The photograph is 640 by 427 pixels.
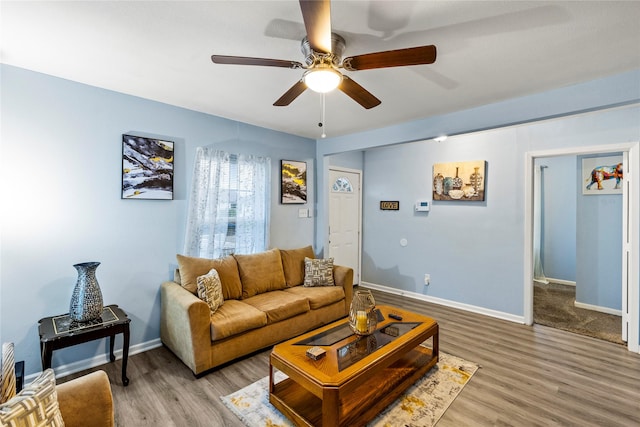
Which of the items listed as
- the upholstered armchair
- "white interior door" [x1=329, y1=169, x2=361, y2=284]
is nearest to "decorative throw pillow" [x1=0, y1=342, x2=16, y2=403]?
the upholstered armchair

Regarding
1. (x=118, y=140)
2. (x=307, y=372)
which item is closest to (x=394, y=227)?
(x=307, y=372)

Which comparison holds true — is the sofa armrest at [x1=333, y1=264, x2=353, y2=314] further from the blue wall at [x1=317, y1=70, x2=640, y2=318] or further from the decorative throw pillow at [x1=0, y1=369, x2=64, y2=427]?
the decorative throw pillow at [x1=0, y1=369, x2=64, y2=427]

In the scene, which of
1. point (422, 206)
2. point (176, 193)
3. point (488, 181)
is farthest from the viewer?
point (422, 206)

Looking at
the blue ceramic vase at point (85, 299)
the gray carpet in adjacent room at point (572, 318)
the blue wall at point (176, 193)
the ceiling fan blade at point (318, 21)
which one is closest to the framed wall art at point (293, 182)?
the blue wall at point (176, 193)

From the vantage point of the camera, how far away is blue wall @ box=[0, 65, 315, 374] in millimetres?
2357

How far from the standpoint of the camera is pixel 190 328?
245 cm

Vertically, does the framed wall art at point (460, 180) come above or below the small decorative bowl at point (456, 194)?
above

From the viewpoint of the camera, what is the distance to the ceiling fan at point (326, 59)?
1.35 meters

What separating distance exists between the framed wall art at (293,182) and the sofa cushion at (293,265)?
2.49 ft

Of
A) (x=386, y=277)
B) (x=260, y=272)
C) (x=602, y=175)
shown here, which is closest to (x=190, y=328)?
(x=260, y=272)

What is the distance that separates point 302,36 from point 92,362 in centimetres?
324

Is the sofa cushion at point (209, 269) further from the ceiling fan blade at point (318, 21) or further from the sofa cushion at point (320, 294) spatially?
the ceiling fan blade at point (318, 21)

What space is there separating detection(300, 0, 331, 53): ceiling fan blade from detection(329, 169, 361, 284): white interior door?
349cm

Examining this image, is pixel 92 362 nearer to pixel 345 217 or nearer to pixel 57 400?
pixel 57 400
